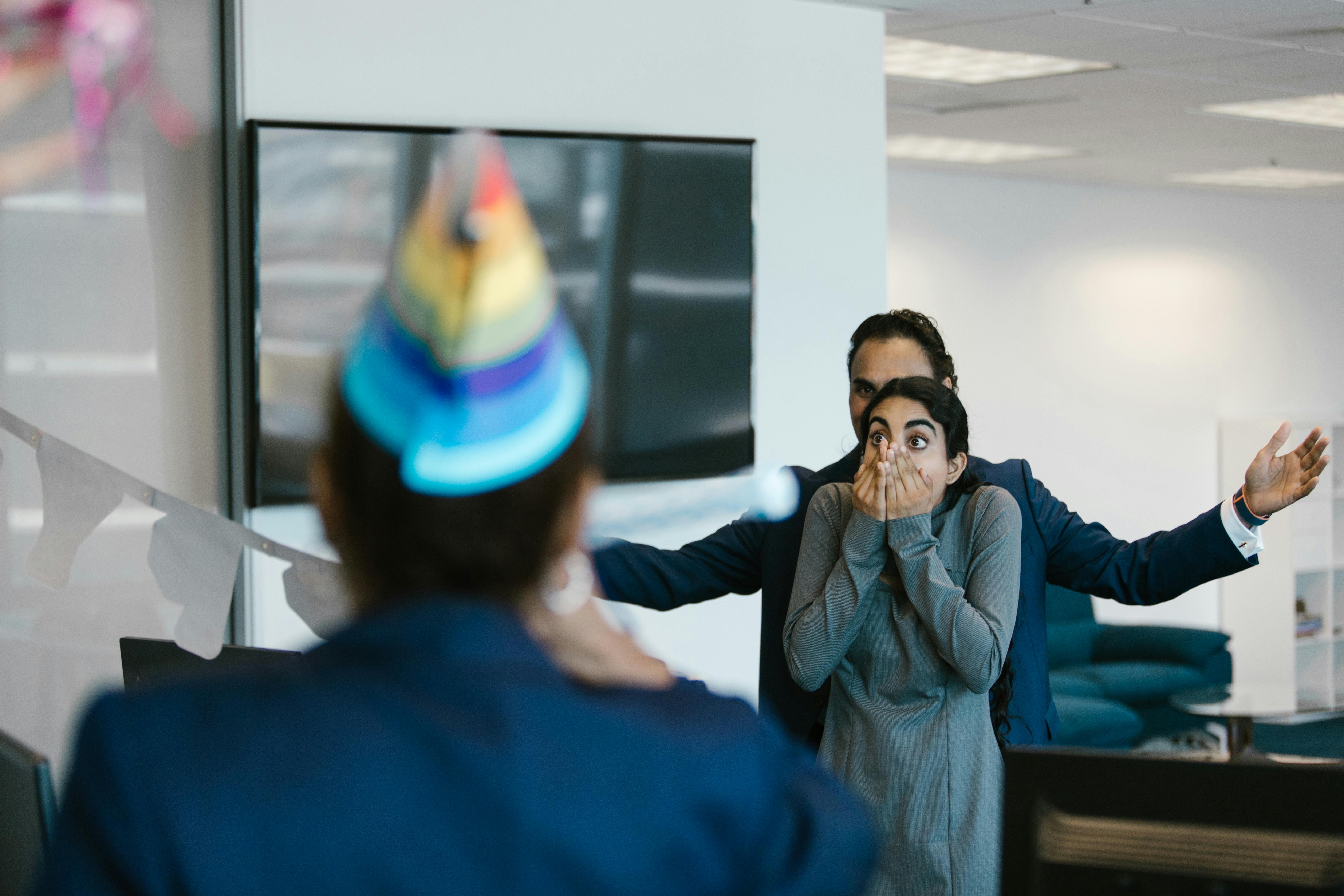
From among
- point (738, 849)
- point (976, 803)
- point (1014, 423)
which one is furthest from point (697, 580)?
point (1014, 423)

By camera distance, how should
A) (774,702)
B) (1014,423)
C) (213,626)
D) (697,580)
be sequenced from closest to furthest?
(213,626) → (774,702) → (697,580) → (1014,423)

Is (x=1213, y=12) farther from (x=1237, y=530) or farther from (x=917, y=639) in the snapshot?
(x=917, y=639)

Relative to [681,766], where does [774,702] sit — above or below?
below

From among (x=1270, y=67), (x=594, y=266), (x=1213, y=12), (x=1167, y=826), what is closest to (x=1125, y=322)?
(x=1270, y=67)

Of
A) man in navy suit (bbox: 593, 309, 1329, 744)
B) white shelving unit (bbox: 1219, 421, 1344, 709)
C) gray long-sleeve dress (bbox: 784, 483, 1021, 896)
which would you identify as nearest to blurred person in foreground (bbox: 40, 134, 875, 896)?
gray long-sleeve dress (bbox: 784, 483, 1021, 896)

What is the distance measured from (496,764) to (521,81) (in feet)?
9.73

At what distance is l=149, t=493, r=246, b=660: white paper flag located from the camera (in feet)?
5.95

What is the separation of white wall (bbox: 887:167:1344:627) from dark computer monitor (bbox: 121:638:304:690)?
221 inches

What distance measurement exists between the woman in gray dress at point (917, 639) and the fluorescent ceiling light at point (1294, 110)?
4339mm

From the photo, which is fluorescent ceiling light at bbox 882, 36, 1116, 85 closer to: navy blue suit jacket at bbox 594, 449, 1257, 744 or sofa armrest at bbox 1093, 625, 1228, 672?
navy blue suit jacket at bbox 594, 449, 1257, 744

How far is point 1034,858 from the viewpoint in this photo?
3.52 feet

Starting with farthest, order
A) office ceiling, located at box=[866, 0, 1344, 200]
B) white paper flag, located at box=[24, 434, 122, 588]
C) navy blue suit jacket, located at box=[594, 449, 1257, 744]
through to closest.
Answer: office ceiling, located at box=[866, 0, 1344, 200]
navy blue suit jacket, located at box=[594, 449, 1257, 744]
white paper flag, located at box=[24, 434, 122, 588]

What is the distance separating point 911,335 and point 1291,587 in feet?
21.4

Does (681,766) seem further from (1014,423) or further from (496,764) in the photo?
(1014,423)
